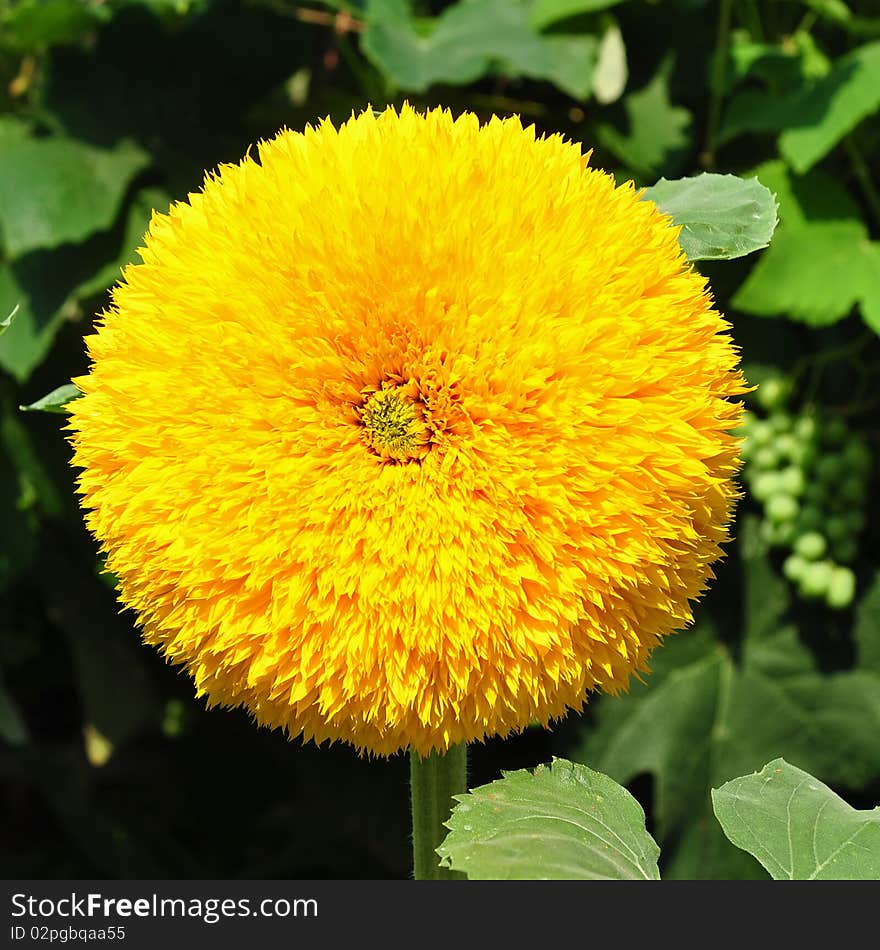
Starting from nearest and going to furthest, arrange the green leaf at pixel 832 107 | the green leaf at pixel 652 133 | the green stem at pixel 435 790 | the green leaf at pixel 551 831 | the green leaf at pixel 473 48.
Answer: the green leaf at pixel 551 831, the green stem at pixel 435 790, the green leaf at pixel 832 107, the green leaf at pixel 473 48, the green leaf at pixel 652 133

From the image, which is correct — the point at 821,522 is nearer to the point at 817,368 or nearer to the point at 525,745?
the point at 817,368

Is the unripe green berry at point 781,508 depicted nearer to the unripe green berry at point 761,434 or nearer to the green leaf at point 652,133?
the unripe green berry at point 761,434

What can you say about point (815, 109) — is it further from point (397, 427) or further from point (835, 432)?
point (397, 427)

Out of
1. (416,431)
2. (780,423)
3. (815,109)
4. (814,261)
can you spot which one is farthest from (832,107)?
(416,431)

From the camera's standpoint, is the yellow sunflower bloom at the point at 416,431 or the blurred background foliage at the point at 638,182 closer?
the yellow sunflower bloom at the point at 416,431

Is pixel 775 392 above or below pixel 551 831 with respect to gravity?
below

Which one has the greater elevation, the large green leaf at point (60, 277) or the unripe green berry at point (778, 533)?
the large green leaf at point (60, 277)

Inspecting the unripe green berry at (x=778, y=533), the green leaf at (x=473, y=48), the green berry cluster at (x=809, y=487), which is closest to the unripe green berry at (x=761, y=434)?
the green berry cluster at (x=809, y=487)
